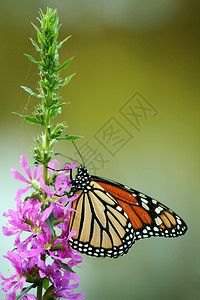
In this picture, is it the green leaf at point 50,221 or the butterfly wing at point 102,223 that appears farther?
the butterfly wing at point 102,223

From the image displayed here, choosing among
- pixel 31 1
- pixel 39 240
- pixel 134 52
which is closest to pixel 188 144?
pixel 134 52

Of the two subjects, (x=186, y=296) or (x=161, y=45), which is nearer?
(x=186, y=296)

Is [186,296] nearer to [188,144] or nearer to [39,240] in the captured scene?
[188,144]

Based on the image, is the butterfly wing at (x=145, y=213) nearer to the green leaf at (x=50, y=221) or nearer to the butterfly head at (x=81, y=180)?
the butterfly head at (x=81, y=180)

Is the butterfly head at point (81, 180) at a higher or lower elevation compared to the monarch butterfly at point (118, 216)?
higher

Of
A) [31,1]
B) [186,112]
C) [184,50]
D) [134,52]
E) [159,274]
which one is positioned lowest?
[159,274]

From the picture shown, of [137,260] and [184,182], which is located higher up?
[184,182]

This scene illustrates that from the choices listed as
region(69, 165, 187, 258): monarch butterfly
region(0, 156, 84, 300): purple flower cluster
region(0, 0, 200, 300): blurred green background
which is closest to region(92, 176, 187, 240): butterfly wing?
region(69, 165, 187, 258): monarch butterfly

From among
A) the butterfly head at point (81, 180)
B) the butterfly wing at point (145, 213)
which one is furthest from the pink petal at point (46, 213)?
the butterfly wing at point (145, 213)
